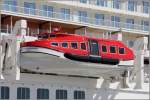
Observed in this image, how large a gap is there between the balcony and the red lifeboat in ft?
11.9

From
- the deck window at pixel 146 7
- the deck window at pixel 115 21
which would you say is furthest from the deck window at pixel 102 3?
the deck window at pixel 146 7

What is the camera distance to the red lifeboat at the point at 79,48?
3294cm

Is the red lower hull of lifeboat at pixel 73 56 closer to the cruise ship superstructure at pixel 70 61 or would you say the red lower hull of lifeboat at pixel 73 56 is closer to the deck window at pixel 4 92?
the cruise ship superstructure at pixel 70 61

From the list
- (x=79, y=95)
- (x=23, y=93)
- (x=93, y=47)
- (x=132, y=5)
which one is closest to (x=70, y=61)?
(x=93, y=47)

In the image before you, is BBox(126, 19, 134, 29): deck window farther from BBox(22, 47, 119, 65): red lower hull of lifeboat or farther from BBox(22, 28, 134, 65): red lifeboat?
BBox(22, 47, 119, 65): red lower hull of lifeboat

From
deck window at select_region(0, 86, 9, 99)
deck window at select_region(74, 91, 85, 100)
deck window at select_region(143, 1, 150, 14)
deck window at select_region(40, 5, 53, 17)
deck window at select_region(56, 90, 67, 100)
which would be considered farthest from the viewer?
deck window at select_region(143, 1, 150, 14)

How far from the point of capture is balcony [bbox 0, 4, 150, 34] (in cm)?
3688

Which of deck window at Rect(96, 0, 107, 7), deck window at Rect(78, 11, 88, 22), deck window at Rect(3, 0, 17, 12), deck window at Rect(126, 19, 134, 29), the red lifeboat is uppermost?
deck window at Rect(96, 0, 107, 7)

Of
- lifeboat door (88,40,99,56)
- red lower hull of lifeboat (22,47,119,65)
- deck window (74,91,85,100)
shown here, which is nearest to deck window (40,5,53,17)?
lifeboat door (88,40,99,56)

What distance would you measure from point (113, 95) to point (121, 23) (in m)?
8.75

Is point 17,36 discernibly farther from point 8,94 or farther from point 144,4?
point 144,4

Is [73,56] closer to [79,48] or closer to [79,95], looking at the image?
[79,48]

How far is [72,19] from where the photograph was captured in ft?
136

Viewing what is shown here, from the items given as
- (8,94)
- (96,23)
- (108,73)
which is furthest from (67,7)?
(8,94)
